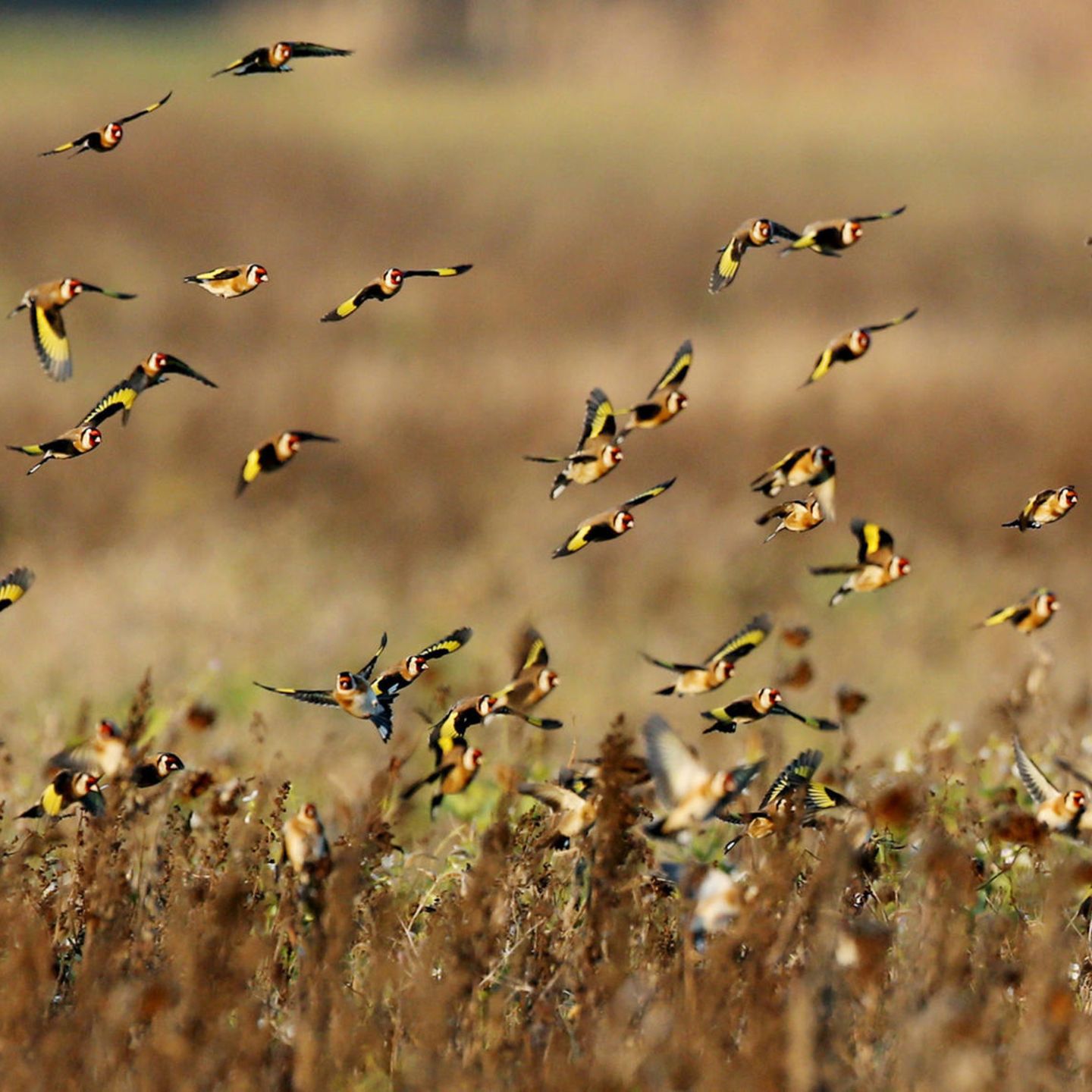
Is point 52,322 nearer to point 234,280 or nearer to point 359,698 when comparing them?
point 234,280

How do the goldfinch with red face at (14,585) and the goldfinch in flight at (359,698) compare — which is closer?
the goldfinch in flight at (359,698)

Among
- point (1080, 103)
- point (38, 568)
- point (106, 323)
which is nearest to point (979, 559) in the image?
point (38, 568)

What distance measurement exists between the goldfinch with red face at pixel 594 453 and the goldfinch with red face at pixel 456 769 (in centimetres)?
62

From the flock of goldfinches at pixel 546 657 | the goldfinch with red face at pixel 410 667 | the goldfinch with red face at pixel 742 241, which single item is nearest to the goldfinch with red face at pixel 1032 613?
the flock of goldfinches at pixel 546 657

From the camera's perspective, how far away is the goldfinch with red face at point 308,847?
3.78m

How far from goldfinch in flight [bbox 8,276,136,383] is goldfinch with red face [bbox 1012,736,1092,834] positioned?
239 centimetres

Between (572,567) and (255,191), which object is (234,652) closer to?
(572,567)

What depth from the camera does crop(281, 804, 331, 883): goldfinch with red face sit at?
3.78 meters

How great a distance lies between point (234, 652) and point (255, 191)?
18.9 meters

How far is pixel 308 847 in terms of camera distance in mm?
3822

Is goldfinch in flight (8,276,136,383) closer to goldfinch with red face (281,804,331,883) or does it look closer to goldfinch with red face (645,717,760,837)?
goldfinch with red face (281,804,331,883)

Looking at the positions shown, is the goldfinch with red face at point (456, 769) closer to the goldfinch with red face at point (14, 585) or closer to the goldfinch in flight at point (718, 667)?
the goldfinch in flight at point (718, 667)

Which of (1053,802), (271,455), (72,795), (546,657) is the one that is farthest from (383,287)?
(1053,802)

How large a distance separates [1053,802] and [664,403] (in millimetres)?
1351
